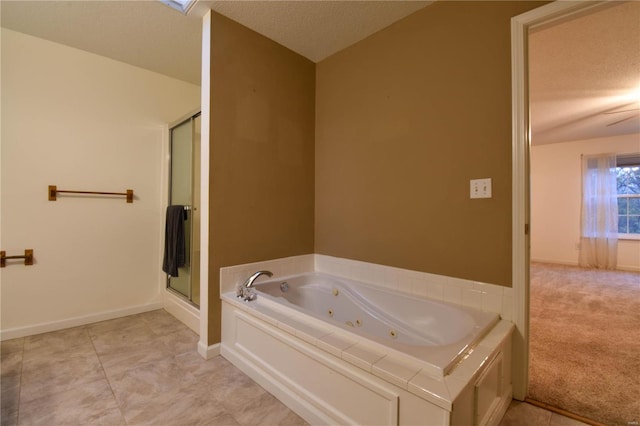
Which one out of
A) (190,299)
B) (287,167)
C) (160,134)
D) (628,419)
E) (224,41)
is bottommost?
(628,419)

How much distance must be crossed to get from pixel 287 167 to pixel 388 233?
1.02 metres

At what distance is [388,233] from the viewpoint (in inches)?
82.6

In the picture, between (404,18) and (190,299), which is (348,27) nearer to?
(404,18)

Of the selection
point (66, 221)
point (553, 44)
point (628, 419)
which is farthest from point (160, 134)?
point (628, 419)

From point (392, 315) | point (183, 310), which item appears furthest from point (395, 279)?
point (183, 310)

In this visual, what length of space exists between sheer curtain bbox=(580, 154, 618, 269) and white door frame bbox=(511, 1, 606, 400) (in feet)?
15.9

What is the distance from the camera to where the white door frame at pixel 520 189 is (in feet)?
4.83

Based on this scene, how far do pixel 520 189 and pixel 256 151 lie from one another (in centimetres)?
175

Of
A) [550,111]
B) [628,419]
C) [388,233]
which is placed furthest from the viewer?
[550,111]

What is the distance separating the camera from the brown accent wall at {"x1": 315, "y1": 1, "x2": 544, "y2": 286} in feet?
5.21

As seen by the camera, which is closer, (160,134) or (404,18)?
(404,18)

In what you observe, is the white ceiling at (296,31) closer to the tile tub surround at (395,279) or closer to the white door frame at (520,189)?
the white door frame at (520,189)

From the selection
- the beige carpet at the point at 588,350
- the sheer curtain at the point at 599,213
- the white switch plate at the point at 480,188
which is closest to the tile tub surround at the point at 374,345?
the beige carpet at the point at 588,350

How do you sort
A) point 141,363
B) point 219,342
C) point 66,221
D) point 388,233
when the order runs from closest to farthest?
1. point 141,363
2. point 219,342
3. point 388,233
4. point 66,221
